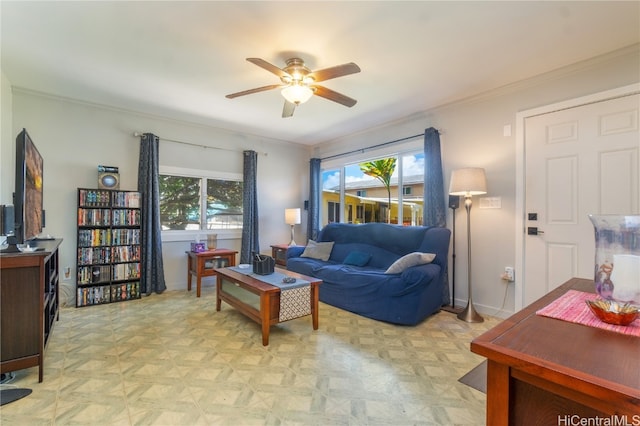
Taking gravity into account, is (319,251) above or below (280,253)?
above

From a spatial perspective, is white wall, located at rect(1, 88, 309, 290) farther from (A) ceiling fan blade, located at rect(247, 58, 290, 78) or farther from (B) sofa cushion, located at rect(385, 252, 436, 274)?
(B) sofa cushion, located at rect(385, 252, 436, 274)

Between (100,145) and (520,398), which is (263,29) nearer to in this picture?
(520,398)

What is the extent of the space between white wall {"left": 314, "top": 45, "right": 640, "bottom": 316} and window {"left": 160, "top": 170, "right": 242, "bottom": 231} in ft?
10.7

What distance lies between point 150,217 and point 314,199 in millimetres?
2635

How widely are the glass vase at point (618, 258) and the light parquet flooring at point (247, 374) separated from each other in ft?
3.33

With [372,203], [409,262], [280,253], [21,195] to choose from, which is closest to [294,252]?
[280,253]

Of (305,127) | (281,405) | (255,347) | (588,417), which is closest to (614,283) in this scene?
(588,417)

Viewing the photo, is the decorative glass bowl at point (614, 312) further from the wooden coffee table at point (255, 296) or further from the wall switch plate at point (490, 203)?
the wall switch plate at point (490, 203)

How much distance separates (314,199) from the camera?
17.5 ft

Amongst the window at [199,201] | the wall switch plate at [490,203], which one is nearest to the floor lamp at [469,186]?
the wall switch plate at [490,203]

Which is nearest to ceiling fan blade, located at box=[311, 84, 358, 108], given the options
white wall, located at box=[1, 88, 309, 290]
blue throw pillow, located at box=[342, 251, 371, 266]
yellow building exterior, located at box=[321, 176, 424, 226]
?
yellow building exterior, located at box=[321, 176, 424, 226]

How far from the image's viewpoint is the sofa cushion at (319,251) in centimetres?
423

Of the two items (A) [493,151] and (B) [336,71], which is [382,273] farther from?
(B) [336,71]

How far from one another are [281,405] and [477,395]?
120 centimetres
